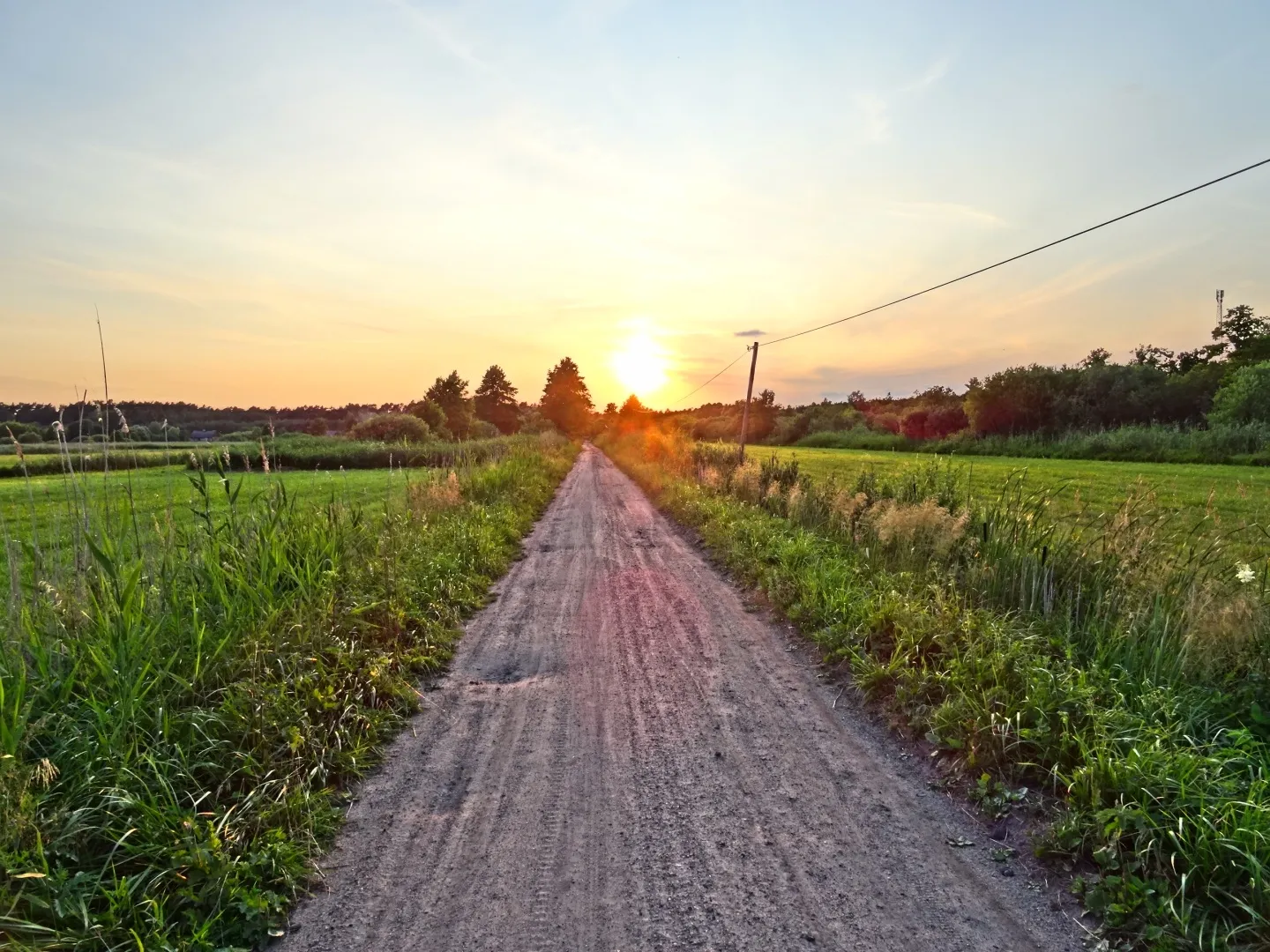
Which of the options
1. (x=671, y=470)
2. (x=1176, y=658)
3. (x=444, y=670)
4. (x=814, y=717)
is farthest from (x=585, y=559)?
(x=671, y=470)

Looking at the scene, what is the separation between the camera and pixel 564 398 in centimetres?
8956

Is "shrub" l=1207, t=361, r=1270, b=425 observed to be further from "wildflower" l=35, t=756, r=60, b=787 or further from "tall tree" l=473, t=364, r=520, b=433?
"tall tree" l=473, t=364, r=520, b=433

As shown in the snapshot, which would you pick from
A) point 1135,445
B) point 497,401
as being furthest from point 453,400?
point 1135,445

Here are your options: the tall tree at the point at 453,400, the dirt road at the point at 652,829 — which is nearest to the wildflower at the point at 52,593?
the dirt road at the point at 652,829

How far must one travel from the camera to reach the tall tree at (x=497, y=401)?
2842 inches

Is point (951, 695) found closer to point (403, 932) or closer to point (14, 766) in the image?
point (403, 932)

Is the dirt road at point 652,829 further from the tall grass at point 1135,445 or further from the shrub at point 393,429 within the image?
the shrub at point 393,429

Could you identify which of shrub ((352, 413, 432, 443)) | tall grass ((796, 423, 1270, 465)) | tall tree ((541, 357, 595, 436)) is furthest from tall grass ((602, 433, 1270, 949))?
tall tree ((541, 357, 595, 436))

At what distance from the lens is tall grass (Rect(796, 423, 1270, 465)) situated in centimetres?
2580

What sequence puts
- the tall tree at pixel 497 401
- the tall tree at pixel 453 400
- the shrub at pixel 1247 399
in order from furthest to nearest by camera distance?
the tall tree at pixel 497 401 < the tall tree at pixel 453 400 < the shrub at pixel 1247 399

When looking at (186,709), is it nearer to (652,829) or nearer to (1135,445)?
(652,829)

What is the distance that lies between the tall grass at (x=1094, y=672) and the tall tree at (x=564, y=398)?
82.2 metres

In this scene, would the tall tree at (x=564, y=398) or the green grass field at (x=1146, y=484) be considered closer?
the green grass field at (x=1146, y=484)

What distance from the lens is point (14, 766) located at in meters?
2.67
